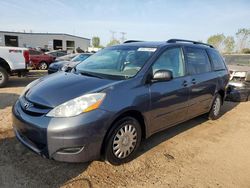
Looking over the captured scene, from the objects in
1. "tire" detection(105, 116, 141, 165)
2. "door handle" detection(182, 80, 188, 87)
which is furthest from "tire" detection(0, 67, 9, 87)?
"door handle" detection(182, 80, 188, 87)

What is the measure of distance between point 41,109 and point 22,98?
0.64 metres

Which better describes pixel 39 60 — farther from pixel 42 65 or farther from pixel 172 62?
pixel 172 62

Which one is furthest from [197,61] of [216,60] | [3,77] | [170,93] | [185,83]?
[3,77]

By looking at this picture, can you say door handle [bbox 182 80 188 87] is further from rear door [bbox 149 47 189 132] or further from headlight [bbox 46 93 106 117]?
headlight [bbox 46 93 106 117]

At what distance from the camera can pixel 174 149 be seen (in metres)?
3.88

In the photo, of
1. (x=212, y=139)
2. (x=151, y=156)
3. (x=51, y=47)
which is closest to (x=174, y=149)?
(x=151, y=156)

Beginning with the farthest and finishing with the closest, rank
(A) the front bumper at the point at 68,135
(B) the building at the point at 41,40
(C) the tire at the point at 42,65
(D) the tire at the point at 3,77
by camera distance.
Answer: (B) the building at the point at 41,40 → (C) the tire at the point at 42,65 → (D) the tire at the point at 3,77 → (A) the front bumper at the point at 68,135

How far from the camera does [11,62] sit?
8320 millimetres

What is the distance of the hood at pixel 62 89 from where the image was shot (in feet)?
9.35

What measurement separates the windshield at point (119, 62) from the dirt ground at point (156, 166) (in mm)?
1298

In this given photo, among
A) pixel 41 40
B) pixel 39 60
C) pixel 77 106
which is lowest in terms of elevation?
pixel 39 60

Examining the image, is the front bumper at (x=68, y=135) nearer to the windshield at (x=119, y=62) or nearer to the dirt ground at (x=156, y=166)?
the dirt ground at (x=156, y=166)

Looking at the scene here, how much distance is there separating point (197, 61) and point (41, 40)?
157 feet

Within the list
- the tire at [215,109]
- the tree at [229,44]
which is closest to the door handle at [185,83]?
the tire at [215,109]
